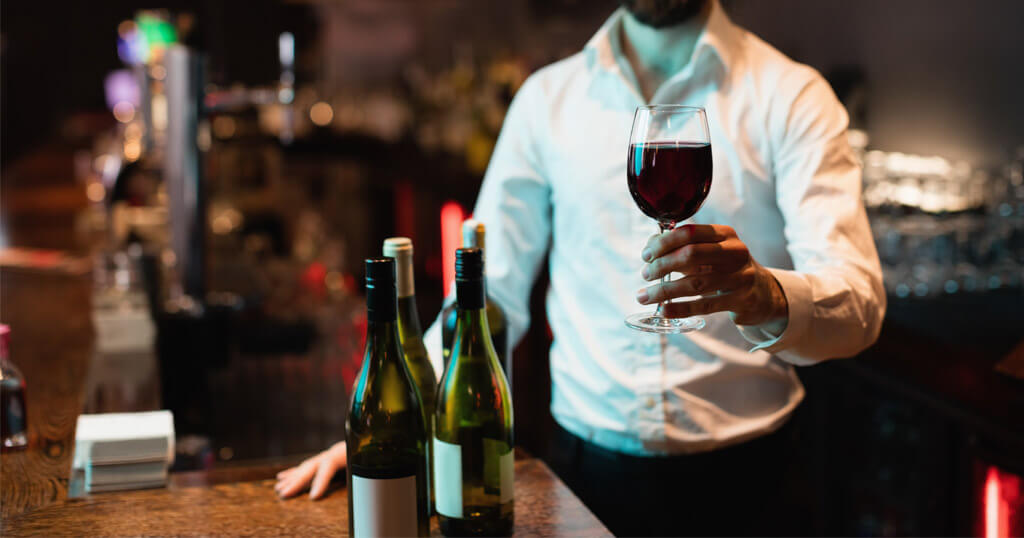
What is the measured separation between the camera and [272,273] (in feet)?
9.99

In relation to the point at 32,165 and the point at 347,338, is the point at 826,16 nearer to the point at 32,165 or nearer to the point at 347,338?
the point at 347,338

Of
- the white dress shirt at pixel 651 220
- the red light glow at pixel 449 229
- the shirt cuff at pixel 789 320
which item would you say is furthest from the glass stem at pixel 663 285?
the red light glow at pixel 449 229

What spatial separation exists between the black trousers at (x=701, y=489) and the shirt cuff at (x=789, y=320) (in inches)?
18.1

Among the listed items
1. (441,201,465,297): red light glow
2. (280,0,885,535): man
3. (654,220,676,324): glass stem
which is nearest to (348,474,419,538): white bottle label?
(654,220,676,324): glass stem

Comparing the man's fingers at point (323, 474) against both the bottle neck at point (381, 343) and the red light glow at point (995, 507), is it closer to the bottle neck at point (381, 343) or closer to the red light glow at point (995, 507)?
the bottle neck at point (381, 343)

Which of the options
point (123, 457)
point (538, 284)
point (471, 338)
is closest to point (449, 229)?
point (538, 284)

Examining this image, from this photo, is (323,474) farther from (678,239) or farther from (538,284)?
(538,284)

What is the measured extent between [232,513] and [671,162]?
0.71 meters

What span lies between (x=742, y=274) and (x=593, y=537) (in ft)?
1.17

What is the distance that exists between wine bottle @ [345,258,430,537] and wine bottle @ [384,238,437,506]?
4 centimetres

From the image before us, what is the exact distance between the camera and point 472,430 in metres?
1.12

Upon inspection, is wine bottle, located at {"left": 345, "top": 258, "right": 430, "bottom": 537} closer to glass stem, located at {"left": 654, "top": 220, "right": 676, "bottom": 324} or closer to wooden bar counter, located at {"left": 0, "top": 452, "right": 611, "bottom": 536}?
wooden bar counter, located at {"left": 0, "top": 452, "right": 611, "bottom": 536}

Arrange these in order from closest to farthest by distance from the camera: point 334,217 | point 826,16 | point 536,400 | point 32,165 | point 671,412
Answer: point 671,412, point 826,16, point 536,400, point 334,217, point 32,165

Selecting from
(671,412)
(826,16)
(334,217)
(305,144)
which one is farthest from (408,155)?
(671,412)
